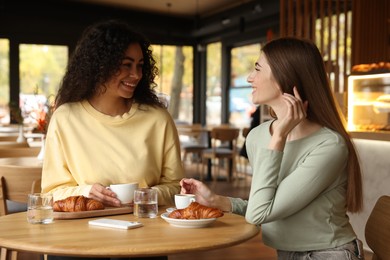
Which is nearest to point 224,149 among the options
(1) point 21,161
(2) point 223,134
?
(2) point 223,134

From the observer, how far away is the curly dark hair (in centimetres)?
217

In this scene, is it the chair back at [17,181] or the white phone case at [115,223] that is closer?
the white phone case at [115,223]

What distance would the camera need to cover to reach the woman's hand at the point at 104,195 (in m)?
1.83

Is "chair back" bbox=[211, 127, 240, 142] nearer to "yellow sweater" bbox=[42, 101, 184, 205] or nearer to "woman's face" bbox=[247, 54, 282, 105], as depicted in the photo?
"yellow sweater" bbox=[42, 101, 184, 205]

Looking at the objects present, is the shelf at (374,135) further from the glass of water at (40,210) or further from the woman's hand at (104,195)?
the glass of water at (40,210)

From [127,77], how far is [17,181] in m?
0.96

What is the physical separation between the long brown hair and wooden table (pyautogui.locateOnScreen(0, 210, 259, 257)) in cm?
35

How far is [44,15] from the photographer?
1039 centimetres

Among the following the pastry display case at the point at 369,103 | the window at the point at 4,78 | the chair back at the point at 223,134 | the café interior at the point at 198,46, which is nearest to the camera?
the pastry display case at the point at 369,103

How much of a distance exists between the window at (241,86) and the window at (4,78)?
423 cm

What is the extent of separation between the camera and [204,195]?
1831 mm

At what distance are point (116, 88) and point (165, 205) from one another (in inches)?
19.6

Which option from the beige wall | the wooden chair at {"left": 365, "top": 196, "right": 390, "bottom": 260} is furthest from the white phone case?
the beige wall

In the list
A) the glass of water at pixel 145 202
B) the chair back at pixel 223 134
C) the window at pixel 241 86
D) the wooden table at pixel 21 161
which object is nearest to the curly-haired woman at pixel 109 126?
the glass of water at pixel 145 202
